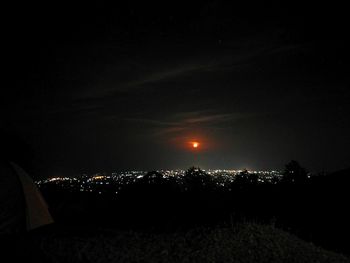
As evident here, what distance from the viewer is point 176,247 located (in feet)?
33.4

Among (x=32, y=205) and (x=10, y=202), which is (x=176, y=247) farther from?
(x=10, y=202)

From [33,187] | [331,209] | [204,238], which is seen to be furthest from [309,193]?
[33,187]

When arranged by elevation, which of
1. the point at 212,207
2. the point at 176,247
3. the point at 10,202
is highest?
the point at 10,202

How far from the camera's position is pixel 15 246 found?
10.7 meters

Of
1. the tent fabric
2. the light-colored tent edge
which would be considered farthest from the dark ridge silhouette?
the tent fabric

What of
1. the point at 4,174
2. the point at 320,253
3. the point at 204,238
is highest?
the point at 4,174

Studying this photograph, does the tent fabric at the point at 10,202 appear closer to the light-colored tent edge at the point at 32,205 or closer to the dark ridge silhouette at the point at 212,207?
the light-colored tent edge at the point at 32,205

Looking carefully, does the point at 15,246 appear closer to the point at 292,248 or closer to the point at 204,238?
the point at 204,238

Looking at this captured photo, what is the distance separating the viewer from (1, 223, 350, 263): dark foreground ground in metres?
9.55

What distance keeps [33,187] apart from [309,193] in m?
13.3

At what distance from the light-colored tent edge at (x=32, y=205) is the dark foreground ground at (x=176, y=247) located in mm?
942

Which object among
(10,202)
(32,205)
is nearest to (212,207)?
(32,205)

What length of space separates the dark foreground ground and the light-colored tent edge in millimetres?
942

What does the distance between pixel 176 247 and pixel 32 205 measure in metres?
5.28
